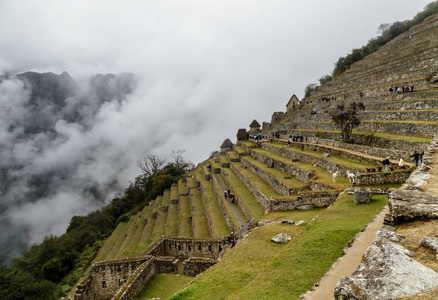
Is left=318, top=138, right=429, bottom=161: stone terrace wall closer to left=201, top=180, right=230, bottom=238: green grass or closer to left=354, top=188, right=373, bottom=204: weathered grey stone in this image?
left=354, top=188, right=373, bottom=204: weathered grey stone

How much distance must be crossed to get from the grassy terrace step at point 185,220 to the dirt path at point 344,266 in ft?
51.7

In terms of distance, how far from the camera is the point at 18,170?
2467 inches

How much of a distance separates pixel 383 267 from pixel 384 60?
4159cm

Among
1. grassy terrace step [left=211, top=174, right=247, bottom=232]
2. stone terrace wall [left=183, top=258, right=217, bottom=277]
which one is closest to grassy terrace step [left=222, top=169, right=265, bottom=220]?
grassy terrace step [left=211, top=174, right=247, bottom=232]

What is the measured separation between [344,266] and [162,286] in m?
10.1

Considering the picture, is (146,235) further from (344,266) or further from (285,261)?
(344,266)

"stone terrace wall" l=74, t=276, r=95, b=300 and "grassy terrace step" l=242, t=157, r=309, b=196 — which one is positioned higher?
"grassy terrace step" l=242, t=157, r=309, b=196

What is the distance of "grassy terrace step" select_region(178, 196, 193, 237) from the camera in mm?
20578

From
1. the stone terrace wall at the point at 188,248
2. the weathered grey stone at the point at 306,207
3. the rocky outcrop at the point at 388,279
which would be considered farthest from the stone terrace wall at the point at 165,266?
the rocky outcrop at the point at 388,279

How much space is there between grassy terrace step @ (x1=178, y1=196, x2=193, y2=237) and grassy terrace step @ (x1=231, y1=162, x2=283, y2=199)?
6.88 metres

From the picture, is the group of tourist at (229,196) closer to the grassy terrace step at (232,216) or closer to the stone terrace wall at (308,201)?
the grassy terrace step at (232,216)

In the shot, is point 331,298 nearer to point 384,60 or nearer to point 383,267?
point 383,267

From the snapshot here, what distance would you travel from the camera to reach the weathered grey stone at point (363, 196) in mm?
9852

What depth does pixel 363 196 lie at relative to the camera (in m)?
9.90
